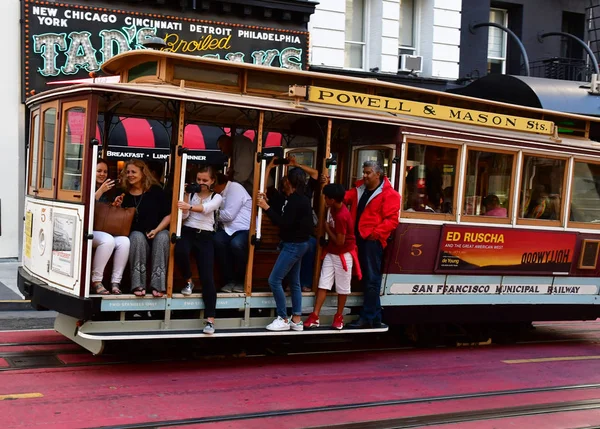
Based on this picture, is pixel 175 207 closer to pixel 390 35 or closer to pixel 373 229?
pixel 373 229

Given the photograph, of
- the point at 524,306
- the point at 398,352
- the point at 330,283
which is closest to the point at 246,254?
the point at 330,283

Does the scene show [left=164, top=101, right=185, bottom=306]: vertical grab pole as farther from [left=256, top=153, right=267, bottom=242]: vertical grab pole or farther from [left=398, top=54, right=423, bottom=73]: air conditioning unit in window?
[left=398, top=54, right=423, bottom=73]: air conditioning unit in window

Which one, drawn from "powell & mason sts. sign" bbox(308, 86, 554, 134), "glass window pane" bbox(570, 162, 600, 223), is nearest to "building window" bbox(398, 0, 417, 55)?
"glass window pane" bbox(570, 162, 600, 223)

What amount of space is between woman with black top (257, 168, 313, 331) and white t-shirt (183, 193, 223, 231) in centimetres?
61

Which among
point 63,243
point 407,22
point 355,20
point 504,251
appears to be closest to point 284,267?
point 63,243

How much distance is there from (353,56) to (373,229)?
11.3m

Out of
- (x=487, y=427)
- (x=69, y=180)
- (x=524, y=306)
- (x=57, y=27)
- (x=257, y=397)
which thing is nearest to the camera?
(x=487, y=427)

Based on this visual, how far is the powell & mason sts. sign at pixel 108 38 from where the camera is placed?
16.3 meters

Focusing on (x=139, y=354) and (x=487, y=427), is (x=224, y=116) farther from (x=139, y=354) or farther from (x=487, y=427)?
(x=487, y=427)

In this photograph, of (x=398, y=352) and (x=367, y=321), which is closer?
(x=367, y=321)

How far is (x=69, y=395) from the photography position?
7062 mm

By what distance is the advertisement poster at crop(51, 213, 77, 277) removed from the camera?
310 inches

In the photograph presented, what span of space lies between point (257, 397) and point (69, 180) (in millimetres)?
2855

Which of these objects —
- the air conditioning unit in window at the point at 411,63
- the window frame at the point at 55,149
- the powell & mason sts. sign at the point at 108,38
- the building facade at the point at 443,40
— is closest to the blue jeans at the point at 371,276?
the window frame at the point at 55,149
